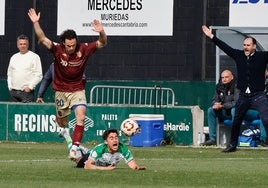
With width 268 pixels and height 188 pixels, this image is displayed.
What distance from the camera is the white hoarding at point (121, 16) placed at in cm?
2950

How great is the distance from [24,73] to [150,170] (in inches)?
376

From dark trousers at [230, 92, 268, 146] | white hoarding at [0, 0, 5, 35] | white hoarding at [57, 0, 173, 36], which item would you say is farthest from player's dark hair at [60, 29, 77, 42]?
white hoarding at [0, 0, 5, 35]

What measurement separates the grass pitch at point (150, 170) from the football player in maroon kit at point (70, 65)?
890 mm

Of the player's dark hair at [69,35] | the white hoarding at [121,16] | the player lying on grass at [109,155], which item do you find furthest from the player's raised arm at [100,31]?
the white hoarding at [121,16]

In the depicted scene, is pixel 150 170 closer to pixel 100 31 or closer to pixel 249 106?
pixel 100 31

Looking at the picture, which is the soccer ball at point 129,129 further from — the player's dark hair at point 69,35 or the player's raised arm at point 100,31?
the player's dark hair at point 69,35

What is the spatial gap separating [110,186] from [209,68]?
567 inches

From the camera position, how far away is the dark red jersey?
19.1 m

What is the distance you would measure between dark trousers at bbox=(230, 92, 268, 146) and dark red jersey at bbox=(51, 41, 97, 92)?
4117 millimetres

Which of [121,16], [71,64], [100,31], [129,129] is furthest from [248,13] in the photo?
[100,31]

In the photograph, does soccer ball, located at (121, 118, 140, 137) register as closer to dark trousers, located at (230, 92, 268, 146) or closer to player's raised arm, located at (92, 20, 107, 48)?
player's raised arm, located at (92, 20, 107, 48)

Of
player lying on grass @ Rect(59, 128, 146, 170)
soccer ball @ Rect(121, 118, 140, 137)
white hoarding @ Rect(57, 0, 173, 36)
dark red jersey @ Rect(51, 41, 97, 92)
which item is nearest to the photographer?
player lying on grass @ Rect(59, 128, 146, 170)

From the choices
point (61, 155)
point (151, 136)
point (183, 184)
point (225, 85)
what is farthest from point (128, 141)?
point (183, 184)

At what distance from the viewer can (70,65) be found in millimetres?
19125
